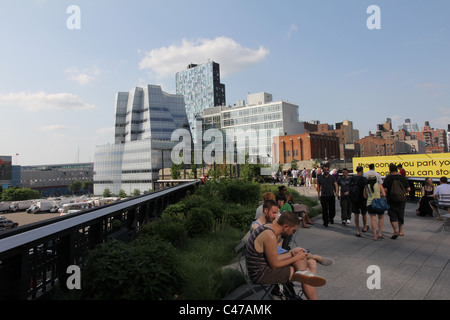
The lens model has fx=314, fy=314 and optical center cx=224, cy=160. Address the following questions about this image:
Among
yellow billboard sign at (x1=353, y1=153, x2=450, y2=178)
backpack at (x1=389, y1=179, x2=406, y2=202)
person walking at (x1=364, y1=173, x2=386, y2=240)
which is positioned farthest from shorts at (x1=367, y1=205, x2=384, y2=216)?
yellow billboard sign at (x1=353, y1=153, x2=450, y2=178)

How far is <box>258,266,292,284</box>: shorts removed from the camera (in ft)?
13.0

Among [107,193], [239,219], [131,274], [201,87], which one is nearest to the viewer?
[131,274]

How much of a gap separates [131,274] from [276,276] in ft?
5.83

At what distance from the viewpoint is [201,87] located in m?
184

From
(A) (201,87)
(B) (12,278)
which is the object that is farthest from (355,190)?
(A) (201,87)

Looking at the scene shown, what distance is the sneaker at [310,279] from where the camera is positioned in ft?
11.9

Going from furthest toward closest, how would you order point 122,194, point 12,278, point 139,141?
point 139,141, point 122,194, point 12,278

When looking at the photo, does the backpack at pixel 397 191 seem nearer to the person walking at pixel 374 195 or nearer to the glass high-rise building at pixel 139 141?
the person walking at pixel 374 195

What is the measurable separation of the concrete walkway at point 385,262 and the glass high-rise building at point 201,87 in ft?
534

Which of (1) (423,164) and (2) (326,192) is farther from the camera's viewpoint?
(1) (423,164)

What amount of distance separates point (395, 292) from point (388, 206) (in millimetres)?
4040

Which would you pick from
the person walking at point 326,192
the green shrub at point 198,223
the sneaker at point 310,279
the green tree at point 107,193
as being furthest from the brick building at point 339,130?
the sneaker at point 310,279

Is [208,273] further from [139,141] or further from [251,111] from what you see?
[139,141]
